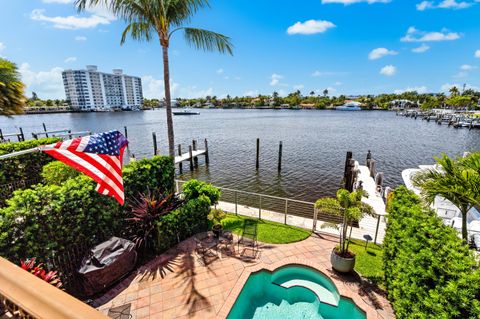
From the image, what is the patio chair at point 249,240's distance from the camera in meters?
8.53

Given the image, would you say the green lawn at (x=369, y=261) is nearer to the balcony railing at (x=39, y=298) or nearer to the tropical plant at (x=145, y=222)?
the tropical plant at (x=145, y=222)

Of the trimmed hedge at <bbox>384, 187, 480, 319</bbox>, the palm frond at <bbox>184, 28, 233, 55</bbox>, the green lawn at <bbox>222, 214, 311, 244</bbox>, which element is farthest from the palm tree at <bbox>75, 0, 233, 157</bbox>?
the trimmed hedge at <bbox>384, 187, 480, 319</bbox>

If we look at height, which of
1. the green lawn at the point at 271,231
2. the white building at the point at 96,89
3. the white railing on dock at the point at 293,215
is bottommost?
the white railing on dock at the point at 293,215

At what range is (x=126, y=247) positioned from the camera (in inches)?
282

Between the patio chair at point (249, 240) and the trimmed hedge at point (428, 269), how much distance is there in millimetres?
4251

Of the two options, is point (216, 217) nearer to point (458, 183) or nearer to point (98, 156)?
point (98, 156)

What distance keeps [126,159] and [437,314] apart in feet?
104

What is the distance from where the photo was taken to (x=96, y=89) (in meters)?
153

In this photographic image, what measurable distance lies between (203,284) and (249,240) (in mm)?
2877

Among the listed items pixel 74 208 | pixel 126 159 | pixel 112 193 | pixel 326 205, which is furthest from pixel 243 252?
pixel 126 159

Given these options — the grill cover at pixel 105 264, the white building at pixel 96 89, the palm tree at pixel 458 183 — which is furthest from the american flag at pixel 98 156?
the white building at pixel 96 89

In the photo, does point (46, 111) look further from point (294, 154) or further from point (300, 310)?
point (300, 310)

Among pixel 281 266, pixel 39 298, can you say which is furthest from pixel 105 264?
Answer: pixel 39 298

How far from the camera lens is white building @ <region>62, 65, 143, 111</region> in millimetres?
143500
